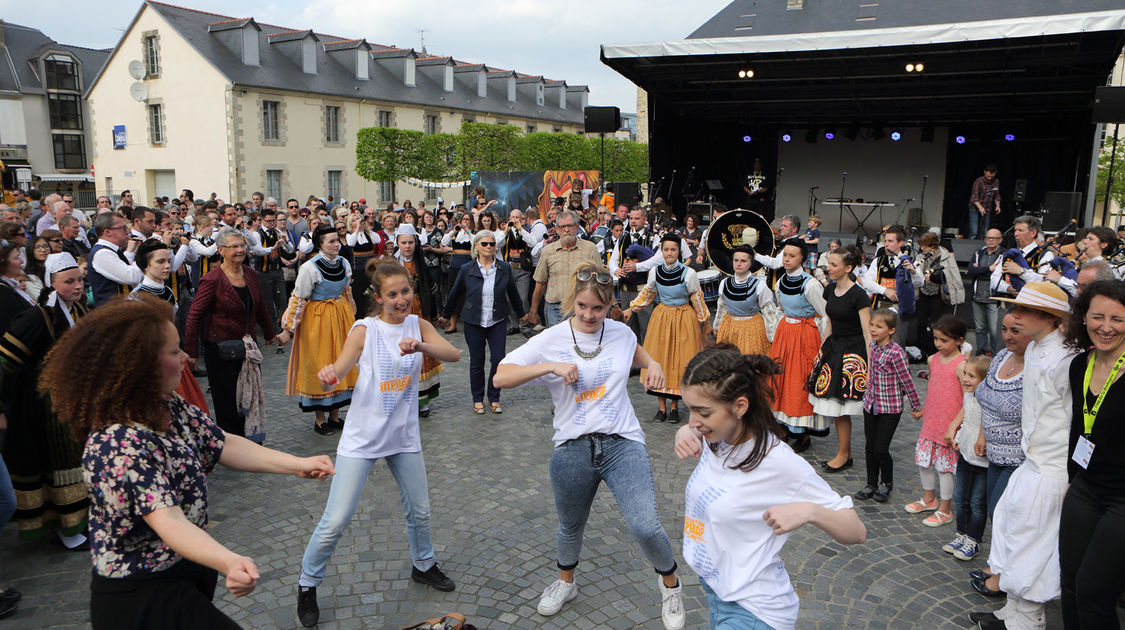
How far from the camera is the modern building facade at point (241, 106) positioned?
107 ft

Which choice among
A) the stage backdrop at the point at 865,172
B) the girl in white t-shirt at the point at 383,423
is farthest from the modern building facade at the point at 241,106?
the girl in white t-shirt at the point at 383,423

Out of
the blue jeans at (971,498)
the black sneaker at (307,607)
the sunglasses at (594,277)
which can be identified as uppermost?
the sunglasses at (594,277)

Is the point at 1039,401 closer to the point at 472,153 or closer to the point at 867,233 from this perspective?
the point at 867,233

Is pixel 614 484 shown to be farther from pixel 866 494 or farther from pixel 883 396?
pixel 866 494

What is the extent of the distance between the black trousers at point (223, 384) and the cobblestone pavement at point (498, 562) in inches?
18.2

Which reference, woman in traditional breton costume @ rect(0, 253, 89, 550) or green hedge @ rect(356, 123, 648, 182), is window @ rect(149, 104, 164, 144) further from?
woman in traditional breton costume @ rect(0, 253, 89, 550)

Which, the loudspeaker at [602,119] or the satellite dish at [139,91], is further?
the satellite dish at [139,91]

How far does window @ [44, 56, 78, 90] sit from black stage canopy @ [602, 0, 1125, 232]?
4067 centimetres

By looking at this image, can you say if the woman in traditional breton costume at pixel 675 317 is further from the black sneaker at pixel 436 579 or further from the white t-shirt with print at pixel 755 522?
the white t-shirt with print at pixel 755 522

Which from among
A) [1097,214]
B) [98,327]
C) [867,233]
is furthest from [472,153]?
[98,327]

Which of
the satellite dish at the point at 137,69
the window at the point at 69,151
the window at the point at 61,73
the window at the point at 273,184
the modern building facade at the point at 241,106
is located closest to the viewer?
the modern building facade at the point at 241,106

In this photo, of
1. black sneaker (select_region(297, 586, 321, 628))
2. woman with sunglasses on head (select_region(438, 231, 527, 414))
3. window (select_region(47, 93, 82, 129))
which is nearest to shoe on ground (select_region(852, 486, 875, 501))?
woman with sunglasses on head (select_region(438, 231, 527, 414))

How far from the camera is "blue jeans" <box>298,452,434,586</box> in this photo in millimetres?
3732

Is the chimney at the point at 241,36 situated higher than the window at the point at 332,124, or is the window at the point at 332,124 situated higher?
the chimney at the point at 241,36
